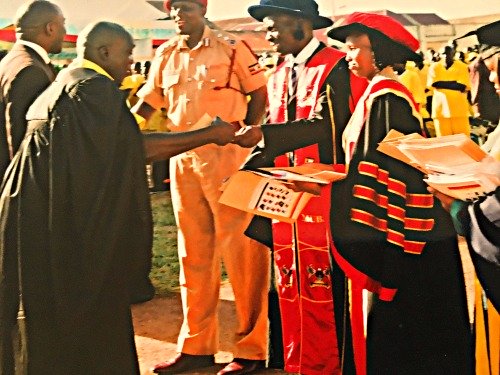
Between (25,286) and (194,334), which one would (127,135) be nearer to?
(25,286)

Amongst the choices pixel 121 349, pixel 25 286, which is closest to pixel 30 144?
pixel 25 286

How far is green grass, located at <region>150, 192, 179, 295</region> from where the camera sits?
582cm

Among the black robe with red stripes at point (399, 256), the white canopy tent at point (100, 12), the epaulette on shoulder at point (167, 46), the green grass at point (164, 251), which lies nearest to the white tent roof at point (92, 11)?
the white canopy tent at point (100, 12)

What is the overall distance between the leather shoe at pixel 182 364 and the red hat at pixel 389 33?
1983mm

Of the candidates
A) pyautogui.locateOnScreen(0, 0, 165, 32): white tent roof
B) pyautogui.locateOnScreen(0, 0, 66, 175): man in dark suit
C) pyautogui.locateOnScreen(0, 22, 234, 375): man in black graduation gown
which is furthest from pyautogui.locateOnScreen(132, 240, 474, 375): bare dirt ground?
pyautogui.locateOnScreen(0, 0, 165, 32): white tent roof

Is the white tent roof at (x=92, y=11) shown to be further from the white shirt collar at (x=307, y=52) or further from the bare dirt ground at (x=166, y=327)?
the bare dirt ground at (x=166, y=327)

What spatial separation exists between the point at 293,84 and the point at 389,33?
0.72 m

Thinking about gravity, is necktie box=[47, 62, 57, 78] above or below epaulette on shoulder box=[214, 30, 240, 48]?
below

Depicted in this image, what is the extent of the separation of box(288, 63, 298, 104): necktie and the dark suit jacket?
1241 millimetres

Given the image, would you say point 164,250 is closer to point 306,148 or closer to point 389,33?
point 306,148

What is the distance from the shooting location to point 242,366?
4012mm

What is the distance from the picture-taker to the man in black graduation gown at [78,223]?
2.83 m

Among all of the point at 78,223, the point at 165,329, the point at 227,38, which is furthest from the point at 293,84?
the point at 165,329

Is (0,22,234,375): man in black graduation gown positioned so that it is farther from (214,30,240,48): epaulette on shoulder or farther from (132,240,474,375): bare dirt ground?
(132,240,474,375): bare dirt ground
